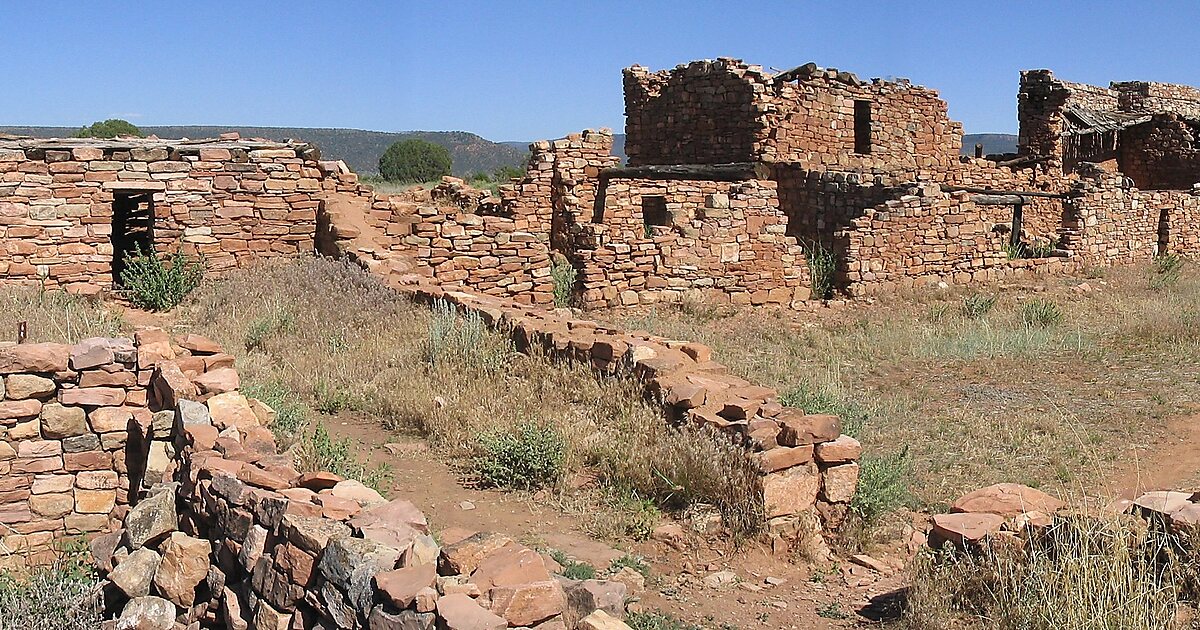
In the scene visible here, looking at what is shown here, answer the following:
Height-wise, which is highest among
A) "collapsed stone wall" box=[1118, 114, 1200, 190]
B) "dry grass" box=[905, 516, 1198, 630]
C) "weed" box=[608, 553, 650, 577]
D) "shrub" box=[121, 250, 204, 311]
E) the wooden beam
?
"collapsed stone wall" box=[1118, 114, 1200, 190]

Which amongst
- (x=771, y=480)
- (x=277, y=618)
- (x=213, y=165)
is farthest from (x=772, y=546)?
(x=213, y=165)

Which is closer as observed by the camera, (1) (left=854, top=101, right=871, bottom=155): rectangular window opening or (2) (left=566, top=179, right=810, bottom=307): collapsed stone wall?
(2) (left=566, top=179, right=810, bottom=307): collapsed stone wall

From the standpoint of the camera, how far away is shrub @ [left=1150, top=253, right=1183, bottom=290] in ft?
55.4

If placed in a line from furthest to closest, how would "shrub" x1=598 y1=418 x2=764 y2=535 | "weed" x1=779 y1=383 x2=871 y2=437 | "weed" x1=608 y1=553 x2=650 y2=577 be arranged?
"weed" x1=779 y1=383 x2=871 y2=437 < "shrub" x1=598 y1=418 x2=764 y2=535 < "weed" x1=608 y1=553 x2=650 y2=577

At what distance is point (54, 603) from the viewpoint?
16.1 ft

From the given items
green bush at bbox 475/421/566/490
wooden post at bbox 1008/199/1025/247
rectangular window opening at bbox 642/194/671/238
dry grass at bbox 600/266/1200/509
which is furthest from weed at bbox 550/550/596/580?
wooden post at bbox 1008/199/1025/247

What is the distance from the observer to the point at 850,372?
1002 cm

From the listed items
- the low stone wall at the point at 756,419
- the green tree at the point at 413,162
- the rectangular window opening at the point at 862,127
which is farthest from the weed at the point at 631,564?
the green tree at the point at 413,162

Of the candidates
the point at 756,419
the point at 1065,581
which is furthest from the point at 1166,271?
the point at 1065,581

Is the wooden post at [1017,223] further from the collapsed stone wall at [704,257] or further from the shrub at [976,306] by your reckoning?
the collapsed stone wall at [704,257]

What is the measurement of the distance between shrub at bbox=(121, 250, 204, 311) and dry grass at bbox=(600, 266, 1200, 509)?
16.0ft

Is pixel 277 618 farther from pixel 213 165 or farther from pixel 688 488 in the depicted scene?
pixel 213 165

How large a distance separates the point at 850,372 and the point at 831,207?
6.84 metres

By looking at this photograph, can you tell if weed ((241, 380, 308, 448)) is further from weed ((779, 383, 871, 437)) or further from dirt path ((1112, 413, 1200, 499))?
dirt path ((1112, 413, 1200, 499))
